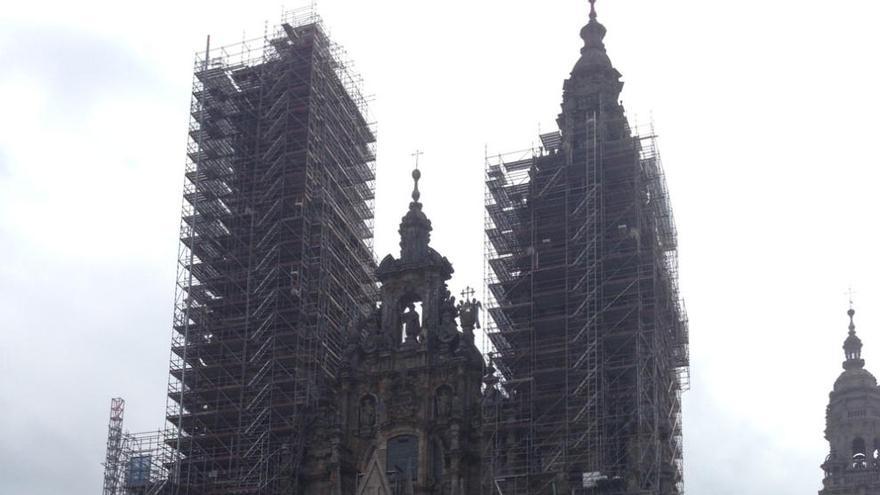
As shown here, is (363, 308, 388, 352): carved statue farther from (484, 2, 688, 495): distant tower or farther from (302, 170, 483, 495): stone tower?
(484, 2, 688, 495): distant tower

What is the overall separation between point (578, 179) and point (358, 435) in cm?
1455

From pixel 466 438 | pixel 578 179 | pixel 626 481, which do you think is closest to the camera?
pixel 626 481

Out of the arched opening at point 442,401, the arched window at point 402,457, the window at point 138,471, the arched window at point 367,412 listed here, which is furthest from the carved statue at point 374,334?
the window at point 138,471

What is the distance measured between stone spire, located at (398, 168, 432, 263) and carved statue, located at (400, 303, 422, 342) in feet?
7.28

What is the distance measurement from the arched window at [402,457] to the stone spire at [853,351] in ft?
124

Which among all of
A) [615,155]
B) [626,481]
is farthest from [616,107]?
[626,481]

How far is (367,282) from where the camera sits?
76.0m

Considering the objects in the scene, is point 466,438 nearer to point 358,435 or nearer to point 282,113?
point 358,435

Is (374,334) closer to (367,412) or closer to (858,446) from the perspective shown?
(367,412)

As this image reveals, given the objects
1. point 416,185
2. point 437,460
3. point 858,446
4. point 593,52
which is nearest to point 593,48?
point 593,52

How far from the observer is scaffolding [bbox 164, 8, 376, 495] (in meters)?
67.5

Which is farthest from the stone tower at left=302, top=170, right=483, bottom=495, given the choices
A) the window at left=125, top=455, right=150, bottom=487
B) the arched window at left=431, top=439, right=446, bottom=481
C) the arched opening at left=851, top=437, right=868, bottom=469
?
the arched opening at left=851, top=437, right=868, bottom=469

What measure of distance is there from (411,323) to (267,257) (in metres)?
7.53

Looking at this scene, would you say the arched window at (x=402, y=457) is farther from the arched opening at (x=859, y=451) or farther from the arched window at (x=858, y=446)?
the arched window at (x=858, y=446)
